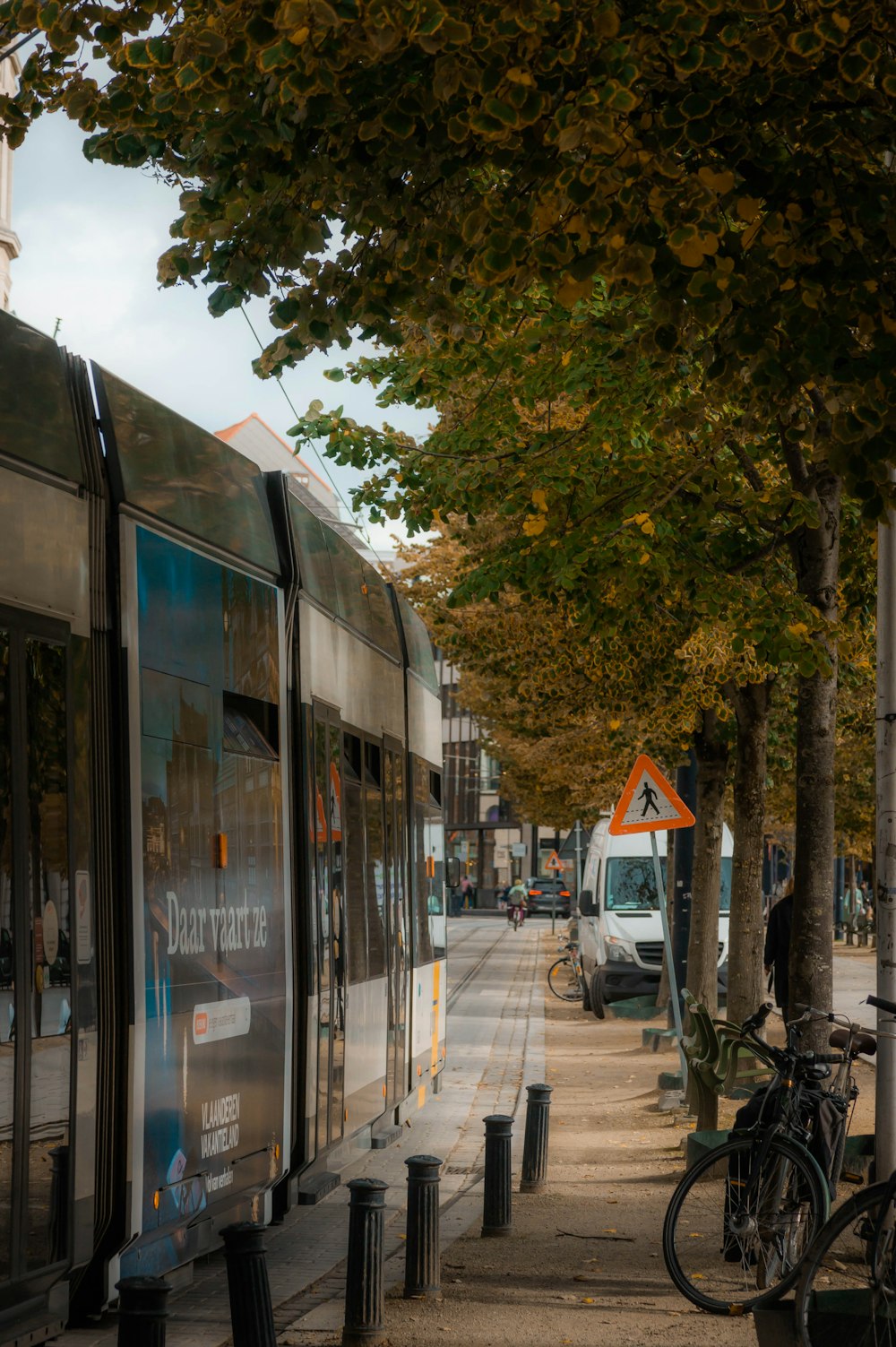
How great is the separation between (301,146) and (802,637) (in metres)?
4.41

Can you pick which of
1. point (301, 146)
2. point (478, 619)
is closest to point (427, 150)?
point (301, 146)

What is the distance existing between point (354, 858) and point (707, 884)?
8406 millimetres

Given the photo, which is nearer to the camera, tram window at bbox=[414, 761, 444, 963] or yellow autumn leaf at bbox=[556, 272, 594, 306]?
yellow autumn leaf at bbox=[556, 272, 594, 306]

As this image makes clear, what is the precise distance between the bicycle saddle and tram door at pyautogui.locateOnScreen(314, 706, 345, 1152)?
2.53 meters

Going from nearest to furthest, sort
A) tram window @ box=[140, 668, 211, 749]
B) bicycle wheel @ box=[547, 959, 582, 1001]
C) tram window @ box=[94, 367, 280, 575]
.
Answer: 1. tram window @ box=[140, 668, 211, 749]
2. tram window @ box=[94, 367, 280, 575]
3. bicycle wheel @ box=[547, 959, 582, 1001]

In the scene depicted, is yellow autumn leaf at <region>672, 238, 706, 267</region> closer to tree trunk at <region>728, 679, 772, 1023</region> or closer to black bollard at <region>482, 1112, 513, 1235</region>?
black bollard at <region>482, 1112, 513, 1235</region>

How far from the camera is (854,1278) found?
5.53 m

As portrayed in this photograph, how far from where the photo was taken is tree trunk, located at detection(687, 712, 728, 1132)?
16.9 meters

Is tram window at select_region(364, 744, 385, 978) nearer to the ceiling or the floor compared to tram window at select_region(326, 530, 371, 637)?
nearer to the floor

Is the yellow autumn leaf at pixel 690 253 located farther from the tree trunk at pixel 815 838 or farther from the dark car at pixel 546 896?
the dark car at pixel 546 896

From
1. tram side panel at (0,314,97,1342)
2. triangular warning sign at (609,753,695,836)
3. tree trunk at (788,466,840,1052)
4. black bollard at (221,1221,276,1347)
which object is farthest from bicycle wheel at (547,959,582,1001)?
tram side panel at (0,314,97,1342)

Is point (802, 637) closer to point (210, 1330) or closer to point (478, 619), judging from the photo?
point (210, 1330)

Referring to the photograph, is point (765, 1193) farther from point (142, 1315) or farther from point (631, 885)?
point (631, 885)

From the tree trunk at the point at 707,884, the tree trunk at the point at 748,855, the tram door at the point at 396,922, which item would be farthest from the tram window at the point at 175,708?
the tree trunk at the point at 707,884
